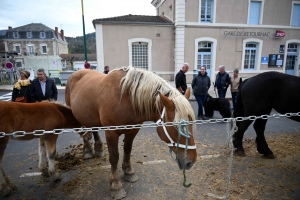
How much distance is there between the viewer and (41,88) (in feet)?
12.7

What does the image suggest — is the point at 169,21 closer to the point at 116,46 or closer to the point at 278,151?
the point at 116,46

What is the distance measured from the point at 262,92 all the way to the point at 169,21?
514 inches

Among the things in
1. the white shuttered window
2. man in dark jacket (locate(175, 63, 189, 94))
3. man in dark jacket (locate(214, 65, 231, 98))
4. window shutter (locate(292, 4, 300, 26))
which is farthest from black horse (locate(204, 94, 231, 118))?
window shutter (locate(292, 4, 300, 26))

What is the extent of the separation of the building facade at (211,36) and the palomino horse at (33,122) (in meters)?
11.6

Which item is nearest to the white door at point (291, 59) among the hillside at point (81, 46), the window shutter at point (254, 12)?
the window shutter at point (254, 12)

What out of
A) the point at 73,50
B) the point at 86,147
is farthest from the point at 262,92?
the point at 73,50

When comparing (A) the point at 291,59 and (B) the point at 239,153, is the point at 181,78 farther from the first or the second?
(A) the point at 291,59

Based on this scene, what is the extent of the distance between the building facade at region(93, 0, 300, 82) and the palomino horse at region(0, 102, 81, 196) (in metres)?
11.6

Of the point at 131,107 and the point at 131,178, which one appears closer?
the point at 131,107

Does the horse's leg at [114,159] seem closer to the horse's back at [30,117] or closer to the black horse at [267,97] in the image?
the horse's back at [30,117]

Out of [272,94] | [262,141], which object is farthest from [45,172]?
[272,94]

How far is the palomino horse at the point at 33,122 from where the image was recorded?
2184mm

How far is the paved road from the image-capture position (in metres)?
2.45

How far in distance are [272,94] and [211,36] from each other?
40.6 feet
